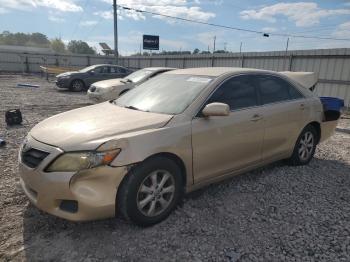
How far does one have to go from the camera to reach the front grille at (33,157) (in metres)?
2.84

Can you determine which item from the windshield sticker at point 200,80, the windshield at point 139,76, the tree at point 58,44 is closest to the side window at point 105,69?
the windshield at point 139,76

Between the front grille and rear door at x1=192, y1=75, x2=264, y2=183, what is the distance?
4.98 ft

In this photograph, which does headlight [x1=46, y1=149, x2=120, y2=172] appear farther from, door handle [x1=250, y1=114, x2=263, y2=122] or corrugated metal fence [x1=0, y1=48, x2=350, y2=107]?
corrugated metal fence [x1=0, y1=48, x2=350, y2=107]

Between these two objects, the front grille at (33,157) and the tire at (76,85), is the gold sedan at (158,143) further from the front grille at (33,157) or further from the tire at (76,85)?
the tire at (76,85)

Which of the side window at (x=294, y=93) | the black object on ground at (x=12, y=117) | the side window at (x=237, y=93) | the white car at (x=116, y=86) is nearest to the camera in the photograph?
the side window at (x=237, y=93)

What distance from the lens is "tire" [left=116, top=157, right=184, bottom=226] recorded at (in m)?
2.86

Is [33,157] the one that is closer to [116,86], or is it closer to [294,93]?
[294,93]

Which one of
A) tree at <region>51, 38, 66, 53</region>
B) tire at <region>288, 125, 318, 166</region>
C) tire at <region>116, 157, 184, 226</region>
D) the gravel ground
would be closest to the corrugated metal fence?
tire at <region>288, 125, 318, 166</region>

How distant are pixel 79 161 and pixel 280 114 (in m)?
2.92

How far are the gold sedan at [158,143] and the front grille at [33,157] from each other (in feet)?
0.03

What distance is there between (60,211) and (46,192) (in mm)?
214

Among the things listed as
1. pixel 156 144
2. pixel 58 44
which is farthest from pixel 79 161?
pixel 58 44

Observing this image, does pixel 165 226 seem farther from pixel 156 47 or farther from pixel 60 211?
pixel 156 47

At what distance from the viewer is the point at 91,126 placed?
3107 mm
